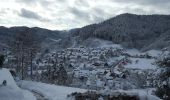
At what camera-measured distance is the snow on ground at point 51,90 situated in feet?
138

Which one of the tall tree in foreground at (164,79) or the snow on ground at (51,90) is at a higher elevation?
the tall tree in foreground at (164,79)

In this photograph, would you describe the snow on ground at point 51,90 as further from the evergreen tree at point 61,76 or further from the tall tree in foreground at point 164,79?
the evergreen tree at point 61,76

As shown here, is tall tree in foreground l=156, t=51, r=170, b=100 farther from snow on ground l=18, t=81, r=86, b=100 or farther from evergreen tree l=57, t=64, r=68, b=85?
evergreen tree l=57, t=64, r=68, b=85

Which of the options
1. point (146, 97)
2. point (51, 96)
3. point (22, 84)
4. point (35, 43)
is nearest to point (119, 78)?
point (35, 43)

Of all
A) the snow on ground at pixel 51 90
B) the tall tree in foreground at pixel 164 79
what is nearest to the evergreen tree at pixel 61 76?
the snow on ground at pixel 51 90

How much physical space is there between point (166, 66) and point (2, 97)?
15376mm

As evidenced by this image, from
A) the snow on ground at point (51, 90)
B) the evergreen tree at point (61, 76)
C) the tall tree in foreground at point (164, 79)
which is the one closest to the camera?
the tall tree in foreground at point (164, 79)

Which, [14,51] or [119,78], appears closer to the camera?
[14,51]

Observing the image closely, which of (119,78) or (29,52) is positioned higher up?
(29,52)

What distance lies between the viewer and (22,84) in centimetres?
5778

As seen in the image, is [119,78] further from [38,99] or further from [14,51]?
[38,99]

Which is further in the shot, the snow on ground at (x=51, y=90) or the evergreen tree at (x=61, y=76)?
the evergreen tree at (x=61, y=76)

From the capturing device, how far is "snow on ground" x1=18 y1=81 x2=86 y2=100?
138 ft

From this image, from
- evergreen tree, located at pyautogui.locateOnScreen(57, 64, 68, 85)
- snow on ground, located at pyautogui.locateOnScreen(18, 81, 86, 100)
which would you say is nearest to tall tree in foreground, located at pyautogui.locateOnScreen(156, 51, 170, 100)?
snow on ground, located at pyautogui.locateOnScreen(18, 81, 86, 100)
